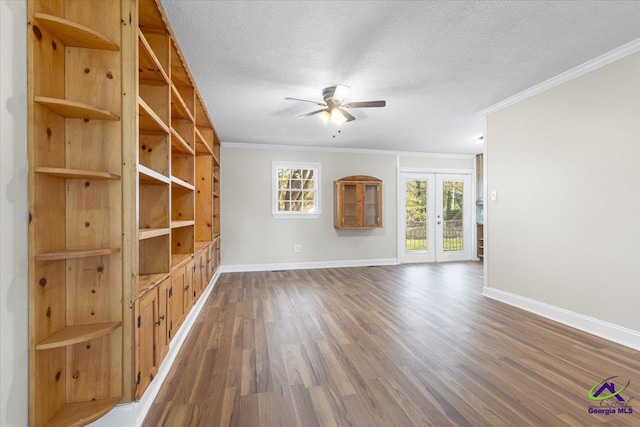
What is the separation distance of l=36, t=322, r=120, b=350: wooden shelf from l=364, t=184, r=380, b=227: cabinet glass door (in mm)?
4704

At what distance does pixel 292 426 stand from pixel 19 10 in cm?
227

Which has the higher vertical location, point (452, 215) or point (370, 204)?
point (370, 204)

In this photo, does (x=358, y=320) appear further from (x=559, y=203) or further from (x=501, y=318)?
(x=559, y=203)

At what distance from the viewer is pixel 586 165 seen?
2.61 meters

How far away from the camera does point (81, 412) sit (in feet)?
4.35

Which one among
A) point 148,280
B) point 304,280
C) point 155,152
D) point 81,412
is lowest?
point 304,280

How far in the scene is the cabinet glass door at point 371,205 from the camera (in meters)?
5.66

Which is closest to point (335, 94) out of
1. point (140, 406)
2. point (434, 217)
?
point (140, 406)

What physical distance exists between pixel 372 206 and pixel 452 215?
6.94ft

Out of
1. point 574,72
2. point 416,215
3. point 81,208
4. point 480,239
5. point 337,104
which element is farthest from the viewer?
point 480,239

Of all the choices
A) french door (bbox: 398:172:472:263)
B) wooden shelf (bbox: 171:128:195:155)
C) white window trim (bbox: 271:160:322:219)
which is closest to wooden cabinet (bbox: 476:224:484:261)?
french door (bbox: 398:172:472:263)

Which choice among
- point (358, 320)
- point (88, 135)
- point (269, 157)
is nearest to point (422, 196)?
point (269, 157)

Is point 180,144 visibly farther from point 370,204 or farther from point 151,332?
point 370,204

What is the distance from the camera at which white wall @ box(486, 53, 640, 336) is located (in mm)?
2334
